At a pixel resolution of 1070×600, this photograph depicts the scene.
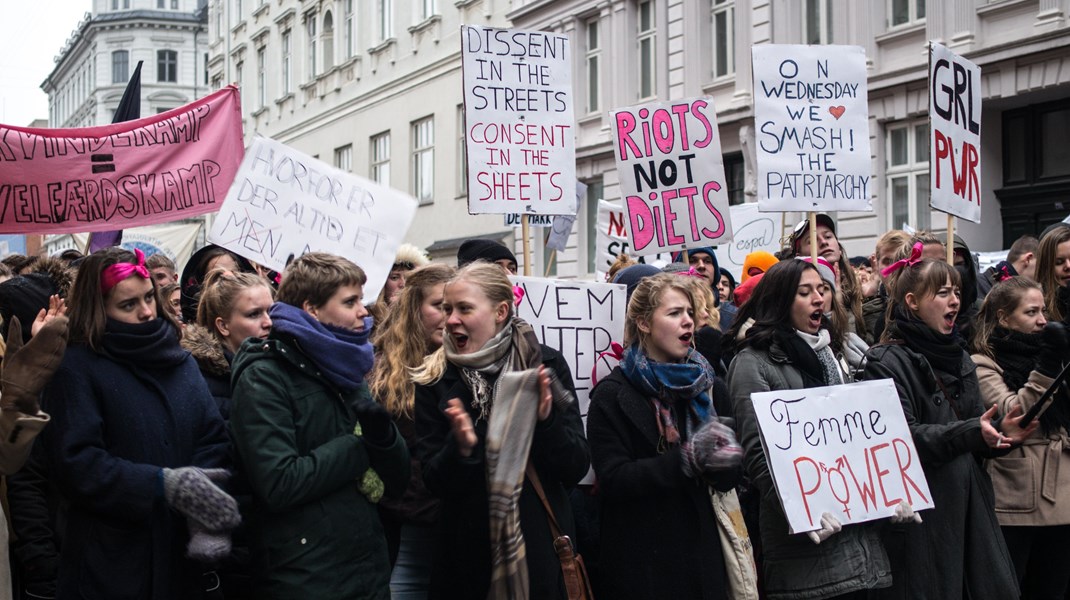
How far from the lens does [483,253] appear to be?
620 centimetres

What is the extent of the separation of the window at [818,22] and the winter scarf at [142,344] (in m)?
14.8

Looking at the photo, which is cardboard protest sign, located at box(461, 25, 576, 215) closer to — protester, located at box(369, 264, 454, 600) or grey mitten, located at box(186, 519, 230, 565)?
protester, located at box(369, 264, 454, 600)

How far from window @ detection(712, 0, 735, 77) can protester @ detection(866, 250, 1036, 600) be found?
1469 centimetres

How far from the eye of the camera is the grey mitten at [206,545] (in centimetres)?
369

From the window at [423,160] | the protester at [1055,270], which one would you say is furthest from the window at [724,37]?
the protester at [1055,270]

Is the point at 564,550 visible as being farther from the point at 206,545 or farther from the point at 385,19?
the point at 385,19

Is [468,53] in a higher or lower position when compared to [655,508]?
higher

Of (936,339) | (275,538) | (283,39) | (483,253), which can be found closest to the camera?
(275,538)

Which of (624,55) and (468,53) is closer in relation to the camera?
(468,53)

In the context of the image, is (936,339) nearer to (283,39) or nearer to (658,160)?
(658,160)

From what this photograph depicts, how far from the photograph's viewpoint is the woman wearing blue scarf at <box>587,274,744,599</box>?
4.05 m

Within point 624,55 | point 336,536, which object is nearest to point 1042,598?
point 336,536

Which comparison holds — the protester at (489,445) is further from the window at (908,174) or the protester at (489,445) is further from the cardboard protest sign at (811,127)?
the window at (908,174)

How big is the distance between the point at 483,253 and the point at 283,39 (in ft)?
107
